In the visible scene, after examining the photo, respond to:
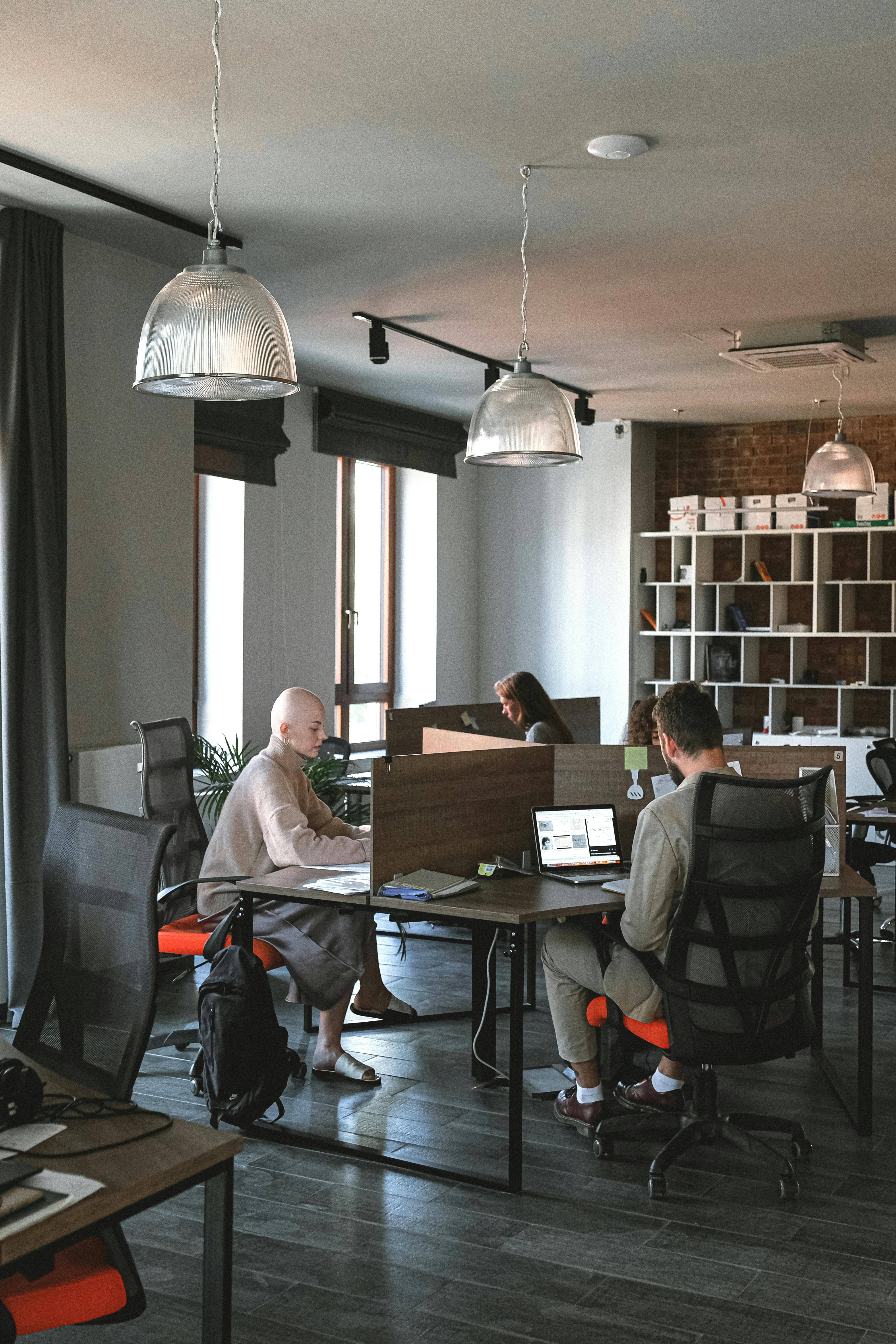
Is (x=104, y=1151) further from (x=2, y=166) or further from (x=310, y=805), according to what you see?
(x=2, y=166)

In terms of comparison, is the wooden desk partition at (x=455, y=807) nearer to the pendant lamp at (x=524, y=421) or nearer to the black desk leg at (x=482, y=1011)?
the black desk leg at (x=482, y=1011)

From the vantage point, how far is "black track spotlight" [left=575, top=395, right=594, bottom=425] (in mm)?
8391

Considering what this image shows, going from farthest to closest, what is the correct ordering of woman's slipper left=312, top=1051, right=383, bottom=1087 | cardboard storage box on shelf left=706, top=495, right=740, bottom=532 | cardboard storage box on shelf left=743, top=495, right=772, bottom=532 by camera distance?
1. cardboard storage box on shelf left=706, top=495, right=740, bottom=532
2. cardboard storage box on shelf left=743, top=495, right=772, bottom=532
3. woman's slipper left=312, top=1051, right=383, bottom=1087

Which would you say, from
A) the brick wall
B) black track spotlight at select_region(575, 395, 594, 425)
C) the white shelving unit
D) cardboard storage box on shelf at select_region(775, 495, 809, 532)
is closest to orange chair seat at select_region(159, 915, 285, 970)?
black track spotlight at select_region(575, 395, 594, 425)

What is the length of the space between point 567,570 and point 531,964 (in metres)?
4.96

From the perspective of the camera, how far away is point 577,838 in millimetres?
4258

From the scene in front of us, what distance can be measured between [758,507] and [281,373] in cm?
711

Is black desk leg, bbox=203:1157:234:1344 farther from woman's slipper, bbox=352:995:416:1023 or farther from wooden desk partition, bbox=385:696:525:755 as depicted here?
wooden desk partition, bbox=385:696:525:755

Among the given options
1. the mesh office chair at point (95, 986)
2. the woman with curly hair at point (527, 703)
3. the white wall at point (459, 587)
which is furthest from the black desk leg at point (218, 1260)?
the white wall at point (459, 587)

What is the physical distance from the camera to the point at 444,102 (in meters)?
3.99

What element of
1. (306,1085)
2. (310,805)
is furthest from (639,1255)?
(310,805)

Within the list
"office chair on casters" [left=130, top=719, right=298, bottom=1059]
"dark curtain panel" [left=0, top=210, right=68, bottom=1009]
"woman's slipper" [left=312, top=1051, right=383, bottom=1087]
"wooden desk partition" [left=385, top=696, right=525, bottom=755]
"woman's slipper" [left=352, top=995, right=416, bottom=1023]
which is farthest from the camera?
"wooden desk partition" [left=385, top=696, right=525, bottom=755]

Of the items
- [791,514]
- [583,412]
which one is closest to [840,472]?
[583,412]

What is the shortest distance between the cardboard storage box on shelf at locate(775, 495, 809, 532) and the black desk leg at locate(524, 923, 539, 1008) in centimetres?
408
